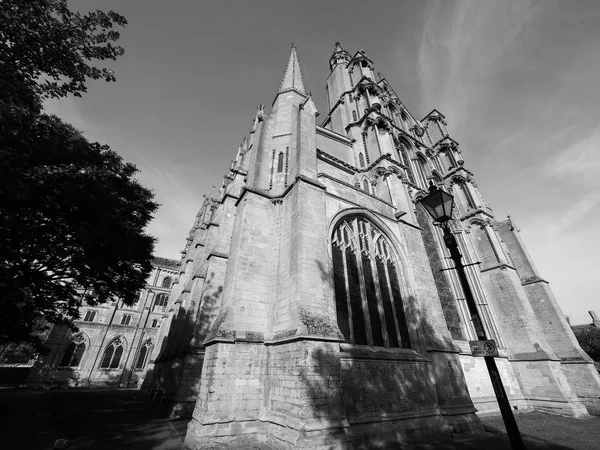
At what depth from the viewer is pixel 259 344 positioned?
761cm

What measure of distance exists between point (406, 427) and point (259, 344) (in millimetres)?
5200

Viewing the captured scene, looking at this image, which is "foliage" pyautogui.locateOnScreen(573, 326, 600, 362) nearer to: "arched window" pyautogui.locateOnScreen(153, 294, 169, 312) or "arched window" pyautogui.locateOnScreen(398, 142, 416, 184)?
"arched window" pyautogui.locateOnScreen(398, 142, 416, 184)

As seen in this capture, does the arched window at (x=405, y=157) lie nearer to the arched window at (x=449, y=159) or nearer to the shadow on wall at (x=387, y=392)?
the arched window at (x=449, y=159)

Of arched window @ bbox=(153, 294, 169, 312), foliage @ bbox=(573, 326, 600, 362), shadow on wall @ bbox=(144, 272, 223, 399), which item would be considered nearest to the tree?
shadow on wall @ bbox=(144, 272, 223, 399)

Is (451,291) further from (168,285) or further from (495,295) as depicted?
(168,285)

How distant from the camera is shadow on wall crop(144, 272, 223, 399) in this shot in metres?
10.1

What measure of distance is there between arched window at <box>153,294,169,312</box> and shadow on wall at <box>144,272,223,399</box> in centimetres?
1960

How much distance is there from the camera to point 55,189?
816 cm

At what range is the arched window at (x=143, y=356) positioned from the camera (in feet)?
96.9

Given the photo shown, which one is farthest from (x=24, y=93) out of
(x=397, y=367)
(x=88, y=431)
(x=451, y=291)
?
(x=451, y=291)

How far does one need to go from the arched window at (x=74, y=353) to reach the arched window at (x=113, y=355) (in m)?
2.19

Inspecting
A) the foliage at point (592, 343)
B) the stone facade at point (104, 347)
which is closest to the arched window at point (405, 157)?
the stone facade at point (104, 347)

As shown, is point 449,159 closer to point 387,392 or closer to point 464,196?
point 464,196

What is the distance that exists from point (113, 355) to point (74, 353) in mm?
3522
